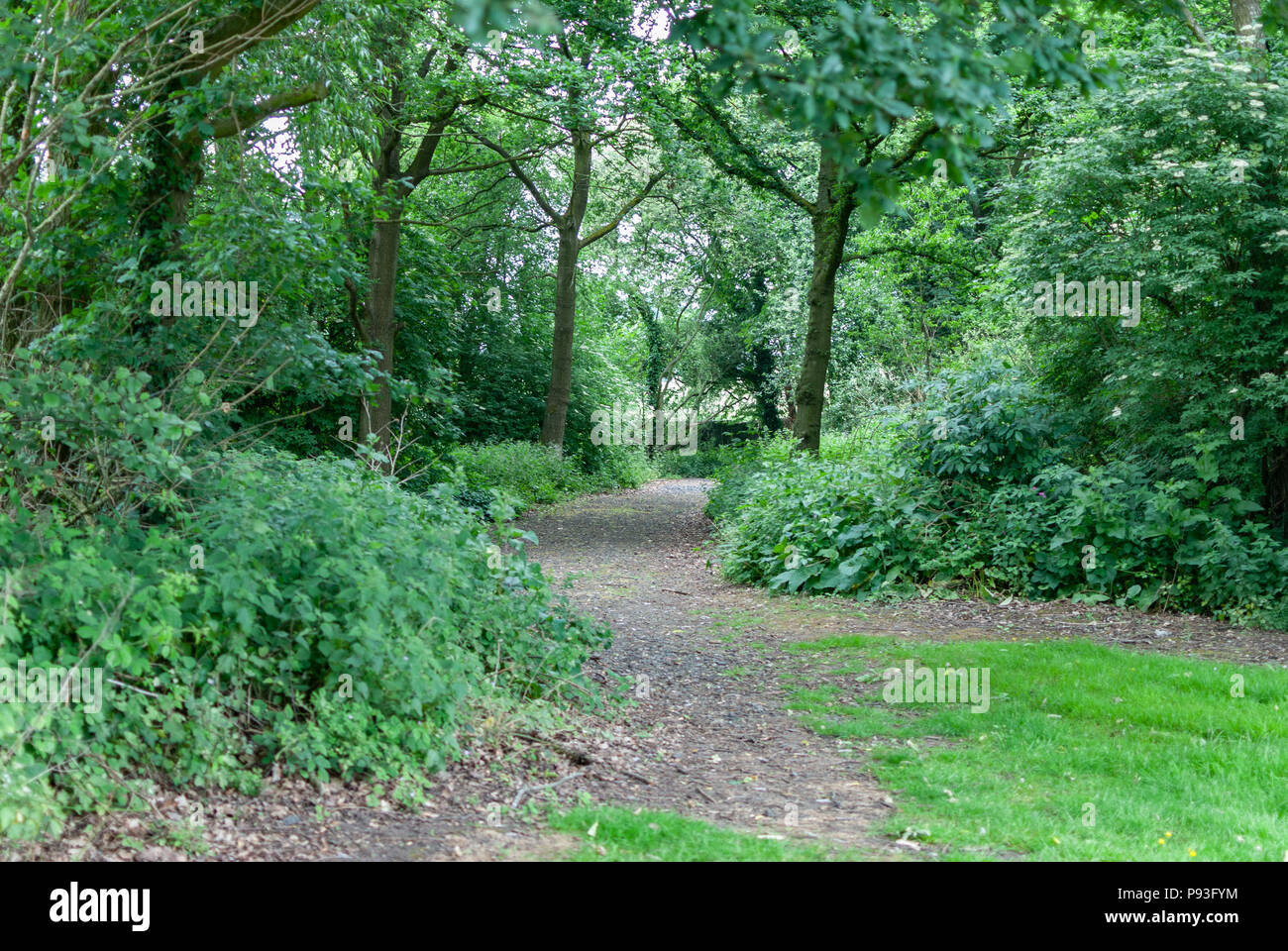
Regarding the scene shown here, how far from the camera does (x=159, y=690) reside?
440 centimetres

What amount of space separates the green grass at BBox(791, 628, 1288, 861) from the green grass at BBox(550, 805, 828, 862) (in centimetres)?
69

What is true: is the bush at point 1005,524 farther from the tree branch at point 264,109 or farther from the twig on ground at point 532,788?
the tree branch at point 264,109

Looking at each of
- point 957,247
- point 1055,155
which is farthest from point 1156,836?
point 957,247

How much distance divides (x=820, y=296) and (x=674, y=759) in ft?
34.3

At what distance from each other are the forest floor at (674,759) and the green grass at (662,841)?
7 centimetres

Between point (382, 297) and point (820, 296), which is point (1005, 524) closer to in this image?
point (820, 296)

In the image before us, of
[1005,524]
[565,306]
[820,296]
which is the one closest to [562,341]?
[565,306]

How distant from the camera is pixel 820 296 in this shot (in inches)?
585

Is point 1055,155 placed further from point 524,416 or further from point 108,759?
point 524,416

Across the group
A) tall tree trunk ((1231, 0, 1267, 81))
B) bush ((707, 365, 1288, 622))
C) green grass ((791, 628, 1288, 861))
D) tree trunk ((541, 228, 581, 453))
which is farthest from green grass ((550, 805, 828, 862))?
tree trunk ((541, 228, 581, 453))

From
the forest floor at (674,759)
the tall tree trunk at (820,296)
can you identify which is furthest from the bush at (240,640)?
the tall tree trunk at (820,296)

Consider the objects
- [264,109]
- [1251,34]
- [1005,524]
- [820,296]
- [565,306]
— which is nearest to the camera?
[264,109]

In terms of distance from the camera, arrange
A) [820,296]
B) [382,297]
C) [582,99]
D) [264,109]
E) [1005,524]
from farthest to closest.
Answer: [820,296] < [382,297] < [582,99] < [1005,524] < [264,109]

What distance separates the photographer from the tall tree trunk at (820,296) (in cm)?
1468
